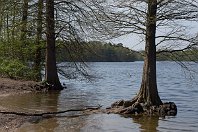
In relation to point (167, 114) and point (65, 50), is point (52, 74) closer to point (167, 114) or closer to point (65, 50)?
point (65, 50)

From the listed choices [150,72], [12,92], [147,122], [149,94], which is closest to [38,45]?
[12,92]

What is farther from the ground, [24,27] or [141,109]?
[24,27]

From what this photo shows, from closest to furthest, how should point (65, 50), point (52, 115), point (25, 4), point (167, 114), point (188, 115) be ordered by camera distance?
point (52, 115) → point (167, 114) → point (188, 115) → point (25, 4) → point (65, 50)

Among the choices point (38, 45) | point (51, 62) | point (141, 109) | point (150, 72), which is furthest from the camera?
point (38, 45)

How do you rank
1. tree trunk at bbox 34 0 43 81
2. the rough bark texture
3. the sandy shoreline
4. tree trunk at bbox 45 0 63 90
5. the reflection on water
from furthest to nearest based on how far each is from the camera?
tree trunk at bbox 45 0 63 90, tree trunk at bbox 34 0 43 81, the rough bark texture, the reflection on water, the sandy shoreline

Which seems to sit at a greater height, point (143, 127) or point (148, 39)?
point (148, 39)

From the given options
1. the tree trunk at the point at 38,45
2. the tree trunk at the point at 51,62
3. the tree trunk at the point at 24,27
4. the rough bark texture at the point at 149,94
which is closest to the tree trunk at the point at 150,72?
the rough bark texture at the point at 149,94

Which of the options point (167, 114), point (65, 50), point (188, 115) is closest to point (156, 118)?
point (167, 114)

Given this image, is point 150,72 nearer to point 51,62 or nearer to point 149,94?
point 149,94

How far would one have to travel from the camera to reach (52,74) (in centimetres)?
2720

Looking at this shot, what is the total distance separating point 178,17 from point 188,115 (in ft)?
16.8

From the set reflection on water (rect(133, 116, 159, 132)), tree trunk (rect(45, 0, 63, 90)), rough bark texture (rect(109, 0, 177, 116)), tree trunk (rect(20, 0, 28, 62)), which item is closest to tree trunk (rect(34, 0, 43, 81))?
tree trunk (rect(45, 0, 63, 90))

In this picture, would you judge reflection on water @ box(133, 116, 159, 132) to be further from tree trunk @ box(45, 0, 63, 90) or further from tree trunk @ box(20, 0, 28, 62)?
tree trunk @ box(20, 0, 28, 62)

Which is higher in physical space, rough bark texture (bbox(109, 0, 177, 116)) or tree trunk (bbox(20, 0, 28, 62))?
tree trunk (bbox(20, 0, 28, 62))
